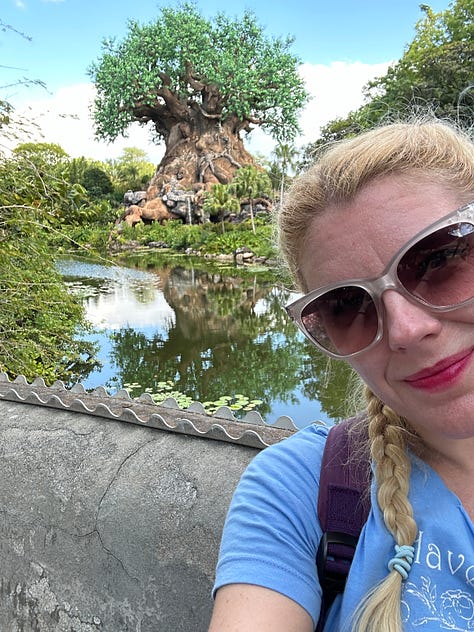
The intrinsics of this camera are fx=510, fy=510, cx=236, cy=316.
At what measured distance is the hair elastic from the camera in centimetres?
67

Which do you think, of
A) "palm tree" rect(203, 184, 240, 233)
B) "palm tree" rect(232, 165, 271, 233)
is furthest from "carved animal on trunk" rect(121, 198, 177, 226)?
"palm tree" rect(232, 165, 271, 233)

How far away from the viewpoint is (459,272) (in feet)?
2.28

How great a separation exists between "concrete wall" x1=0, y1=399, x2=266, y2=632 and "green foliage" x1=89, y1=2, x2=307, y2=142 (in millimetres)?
31760

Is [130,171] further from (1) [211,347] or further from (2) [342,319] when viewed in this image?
(2) [342,319]

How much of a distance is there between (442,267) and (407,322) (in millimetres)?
89

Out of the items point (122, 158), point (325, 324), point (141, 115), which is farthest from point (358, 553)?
point (122, 158)

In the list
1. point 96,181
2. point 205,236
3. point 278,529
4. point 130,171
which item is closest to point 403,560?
point 278,529

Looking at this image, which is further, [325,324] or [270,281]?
[270,281]

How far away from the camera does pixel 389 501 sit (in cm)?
71

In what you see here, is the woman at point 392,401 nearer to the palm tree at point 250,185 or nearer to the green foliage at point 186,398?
the green foliage at point 186,398

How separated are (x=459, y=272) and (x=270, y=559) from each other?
474 millimetres

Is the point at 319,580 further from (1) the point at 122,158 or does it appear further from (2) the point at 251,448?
(1) the point at 122,158

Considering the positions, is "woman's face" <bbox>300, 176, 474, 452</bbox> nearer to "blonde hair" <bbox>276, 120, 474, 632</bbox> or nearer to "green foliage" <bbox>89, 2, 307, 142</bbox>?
"blonde hair" <bbox>276, 120, 474, 632</bbox>

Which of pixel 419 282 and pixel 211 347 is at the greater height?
pixel 419 282
